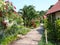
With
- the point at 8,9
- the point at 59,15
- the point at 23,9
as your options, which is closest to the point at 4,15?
the point at 8,9

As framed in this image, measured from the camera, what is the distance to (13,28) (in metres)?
19.9

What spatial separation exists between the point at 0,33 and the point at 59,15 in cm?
839

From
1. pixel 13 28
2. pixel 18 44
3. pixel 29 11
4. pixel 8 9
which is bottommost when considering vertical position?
pixel 18 44

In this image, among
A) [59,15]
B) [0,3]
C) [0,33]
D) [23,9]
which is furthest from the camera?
[23,9]

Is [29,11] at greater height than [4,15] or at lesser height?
greater

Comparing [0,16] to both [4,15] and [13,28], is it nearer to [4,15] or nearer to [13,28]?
A: [4,15]

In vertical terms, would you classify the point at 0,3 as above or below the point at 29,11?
below

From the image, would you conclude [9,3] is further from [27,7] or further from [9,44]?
[27,7]

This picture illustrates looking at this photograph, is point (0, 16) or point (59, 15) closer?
point (0, 16)

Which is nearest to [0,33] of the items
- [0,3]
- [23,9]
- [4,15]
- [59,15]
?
[4,15]

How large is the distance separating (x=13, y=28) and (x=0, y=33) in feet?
12.7

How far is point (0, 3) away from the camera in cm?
1073

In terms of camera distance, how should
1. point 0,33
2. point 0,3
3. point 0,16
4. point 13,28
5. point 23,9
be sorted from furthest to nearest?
1. point 23,9
2. point 13,28
3. point 0,33
4. point 0,16
5. point 0,3

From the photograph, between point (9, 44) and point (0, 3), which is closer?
point (0, 3)
